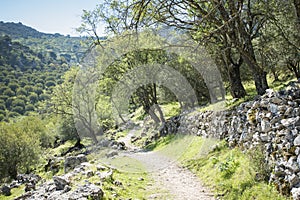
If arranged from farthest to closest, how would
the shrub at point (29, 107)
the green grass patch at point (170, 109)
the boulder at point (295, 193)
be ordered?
the shrub at point (29, 107), the green grass patch at point (170, 109), the boulder at point (295, 193)

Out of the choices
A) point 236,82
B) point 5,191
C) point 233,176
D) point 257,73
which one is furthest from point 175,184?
point 5,191

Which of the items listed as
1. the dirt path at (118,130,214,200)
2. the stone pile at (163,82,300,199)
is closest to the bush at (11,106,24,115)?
the dirt path at (118,130,214,200)

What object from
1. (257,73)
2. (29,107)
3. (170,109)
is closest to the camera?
(257,73)

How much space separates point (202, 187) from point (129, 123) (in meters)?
40.1

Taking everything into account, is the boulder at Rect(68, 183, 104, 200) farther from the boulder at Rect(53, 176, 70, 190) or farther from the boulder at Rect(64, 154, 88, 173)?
the boulder at Rect(64, 154, 88, 173)

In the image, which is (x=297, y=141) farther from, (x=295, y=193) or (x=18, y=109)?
(x=18, y=109)

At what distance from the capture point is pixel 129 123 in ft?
162

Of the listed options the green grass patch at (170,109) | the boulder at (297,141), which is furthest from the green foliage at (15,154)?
the boulder at (297,141)

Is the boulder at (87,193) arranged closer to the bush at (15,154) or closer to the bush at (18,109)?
the bush at (15,154)

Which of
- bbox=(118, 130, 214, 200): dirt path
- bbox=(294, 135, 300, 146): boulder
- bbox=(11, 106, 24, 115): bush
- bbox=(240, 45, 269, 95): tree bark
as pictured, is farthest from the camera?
bbox=(11, 106, 24, 115): bush

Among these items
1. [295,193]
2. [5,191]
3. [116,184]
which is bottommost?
[5,191]

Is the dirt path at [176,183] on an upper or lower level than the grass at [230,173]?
lower

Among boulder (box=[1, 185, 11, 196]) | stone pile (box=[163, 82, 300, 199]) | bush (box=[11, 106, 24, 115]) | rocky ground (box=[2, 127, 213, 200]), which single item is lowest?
boulder (box=[1, 185, 11, 196])

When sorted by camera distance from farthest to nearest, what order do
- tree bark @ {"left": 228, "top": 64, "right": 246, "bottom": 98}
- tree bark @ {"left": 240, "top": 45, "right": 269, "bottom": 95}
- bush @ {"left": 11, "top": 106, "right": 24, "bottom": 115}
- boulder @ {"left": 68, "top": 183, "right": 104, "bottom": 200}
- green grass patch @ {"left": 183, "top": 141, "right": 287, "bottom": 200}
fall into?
bush @ {"left": 11, "top": 106, "right": 24, "bottom": 115}
tree bark @ {"left": 228, "top": 64, "right": 246, "bottom": 98}
tree bark @ {"left": 240, "top": 45, "right": 269, "bottom": 95}
boulder @ {"left": 68, "top": 183, "right": 104, "bottom": 200}
green grass patch @ {"left": 183, "top": 141, "right": 287, "bottom": 200}
